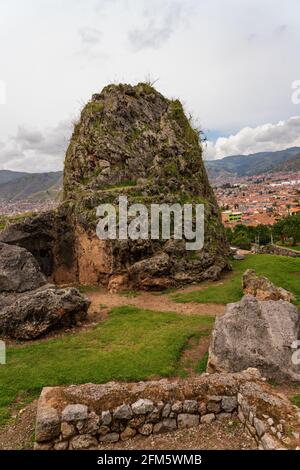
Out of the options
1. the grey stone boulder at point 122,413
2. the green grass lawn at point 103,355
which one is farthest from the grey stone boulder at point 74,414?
the green grass lawn at point 103,355

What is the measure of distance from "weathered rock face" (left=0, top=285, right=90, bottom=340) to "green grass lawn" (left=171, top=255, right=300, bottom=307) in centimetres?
668

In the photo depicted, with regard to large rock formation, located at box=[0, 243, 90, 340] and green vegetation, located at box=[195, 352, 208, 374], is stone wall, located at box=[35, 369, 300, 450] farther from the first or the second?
large rock formation, located at box=[0, 243, 90, 340]

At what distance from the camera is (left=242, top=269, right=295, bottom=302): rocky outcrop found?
63.5 ft

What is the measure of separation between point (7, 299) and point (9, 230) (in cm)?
922

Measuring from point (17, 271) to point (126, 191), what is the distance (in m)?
10.0

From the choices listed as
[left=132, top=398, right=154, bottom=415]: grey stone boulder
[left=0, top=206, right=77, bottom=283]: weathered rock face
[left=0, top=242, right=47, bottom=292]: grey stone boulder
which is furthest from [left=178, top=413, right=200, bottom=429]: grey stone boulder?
[left=0, top=206, right=77, bottom=283]: weathered rock face

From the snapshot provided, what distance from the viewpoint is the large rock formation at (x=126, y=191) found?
24.8 m

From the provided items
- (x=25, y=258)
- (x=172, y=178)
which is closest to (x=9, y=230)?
(x=25, y=258)

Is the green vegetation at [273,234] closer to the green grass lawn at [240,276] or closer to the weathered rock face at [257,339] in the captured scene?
the green grass lawn at [240,276]

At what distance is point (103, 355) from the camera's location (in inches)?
564

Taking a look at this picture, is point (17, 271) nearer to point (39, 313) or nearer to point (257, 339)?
point (39, 313)

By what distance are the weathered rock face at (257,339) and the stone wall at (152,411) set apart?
2.56 m

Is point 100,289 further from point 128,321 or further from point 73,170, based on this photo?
point 73,170

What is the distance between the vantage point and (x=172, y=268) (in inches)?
969
